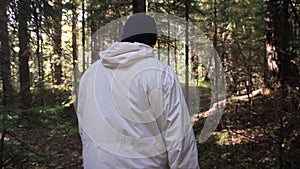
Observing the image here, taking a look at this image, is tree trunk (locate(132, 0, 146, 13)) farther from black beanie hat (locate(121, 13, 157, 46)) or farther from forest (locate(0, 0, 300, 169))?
black beanie hat (locate(121, 13, 157, 46))

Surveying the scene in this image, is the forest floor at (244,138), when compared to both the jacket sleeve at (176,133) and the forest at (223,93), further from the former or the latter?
the jacket sleeve at (176,133)

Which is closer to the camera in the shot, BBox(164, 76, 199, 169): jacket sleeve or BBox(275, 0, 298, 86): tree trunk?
BBox(164, 76, 199, 169): jacket sleeve

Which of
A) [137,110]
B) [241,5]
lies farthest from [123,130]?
[241,5]

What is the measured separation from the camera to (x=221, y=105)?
288 inches

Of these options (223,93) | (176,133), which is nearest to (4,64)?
(176,133)

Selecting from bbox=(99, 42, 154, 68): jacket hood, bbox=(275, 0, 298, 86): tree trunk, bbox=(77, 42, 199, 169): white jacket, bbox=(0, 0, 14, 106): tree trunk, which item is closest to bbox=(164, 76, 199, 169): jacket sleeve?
bbox=(77, 42, 199, 169): white jacket

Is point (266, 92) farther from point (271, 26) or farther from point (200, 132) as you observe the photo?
point (200, 132)

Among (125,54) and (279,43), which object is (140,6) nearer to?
(279,43)

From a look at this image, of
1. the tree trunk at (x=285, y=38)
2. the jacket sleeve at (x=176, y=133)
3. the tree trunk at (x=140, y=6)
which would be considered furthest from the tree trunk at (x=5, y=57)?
the tree trunk at (x=285, y=38)

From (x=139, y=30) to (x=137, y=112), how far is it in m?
0.53

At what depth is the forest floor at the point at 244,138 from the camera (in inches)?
169

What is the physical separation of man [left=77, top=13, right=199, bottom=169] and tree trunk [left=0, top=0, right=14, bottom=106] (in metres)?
2.72

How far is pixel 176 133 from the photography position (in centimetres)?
184

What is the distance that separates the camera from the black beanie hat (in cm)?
205
